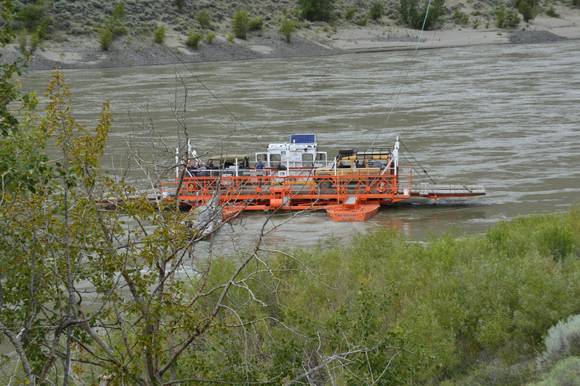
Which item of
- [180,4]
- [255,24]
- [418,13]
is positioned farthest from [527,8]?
[180,4]

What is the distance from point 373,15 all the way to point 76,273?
308 feet

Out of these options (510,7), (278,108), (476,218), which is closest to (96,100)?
(278,108)

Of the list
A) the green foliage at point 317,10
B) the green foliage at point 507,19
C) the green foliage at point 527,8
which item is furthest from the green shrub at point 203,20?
the green foliage at point 527,8

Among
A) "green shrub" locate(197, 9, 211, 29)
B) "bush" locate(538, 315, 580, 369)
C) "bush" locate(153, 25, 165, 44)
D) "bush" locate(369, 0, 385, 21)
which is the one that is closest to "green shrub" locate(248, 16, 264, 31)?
"green shrub" locate(197, 9, 211, 29)

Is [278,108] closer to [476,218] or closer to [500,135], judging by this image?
[500,135]

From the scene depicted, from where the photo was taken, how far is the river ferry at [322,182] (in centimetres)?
3123

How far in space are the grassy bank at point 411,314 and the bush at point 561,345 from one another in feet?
0.08

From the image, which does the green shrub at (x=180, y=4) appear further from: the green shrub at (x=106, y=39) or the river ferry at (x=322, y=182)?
the river ferry at (x=322, y=182)

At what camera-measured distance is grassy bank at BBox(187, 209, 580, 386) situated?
10.5m

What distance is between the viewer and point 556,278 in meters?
14.2

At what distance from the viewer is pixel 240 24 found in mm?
88750

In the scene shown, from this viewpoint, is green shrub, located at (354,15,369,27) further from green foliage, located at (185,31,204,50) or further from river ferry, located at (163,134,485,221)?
river ferry, located at (163,134,485,221)

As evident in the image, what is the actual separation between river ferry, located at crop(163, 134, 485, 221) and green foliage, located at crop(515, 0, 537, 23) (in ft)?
232

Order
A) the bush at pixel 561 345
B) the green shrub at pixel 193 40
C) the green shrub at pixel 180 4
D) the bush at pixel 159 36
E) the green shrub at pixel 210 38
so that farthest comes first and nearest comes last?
the green shrub at pixel 180 4 < the green shrub at pixel 210 38 < the green shrub at pixel 193 40 < the bush at pixel 159 36 < the bush at pixel 561 345
